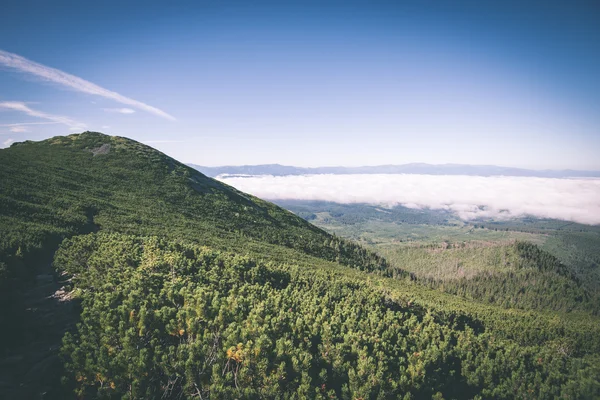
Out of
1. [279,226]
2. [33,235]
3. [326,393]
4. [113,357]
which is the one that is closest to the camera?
[113,357]

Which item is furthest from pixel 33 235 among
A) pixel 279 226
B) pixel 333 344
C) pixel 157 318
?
pixel 279 226

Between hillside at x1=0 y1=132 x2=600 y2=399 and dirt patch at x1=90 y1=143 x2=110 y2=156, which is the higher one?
dirt patch at x1=90 y1=143 x2=110 y2=156

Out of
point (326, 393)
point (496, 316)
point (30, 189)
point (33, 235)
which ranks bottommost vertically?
point (496, 316)

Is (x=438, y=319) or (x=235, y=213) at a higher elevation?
(x=235, y=213)

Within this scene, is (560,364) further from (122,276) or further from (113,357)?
(122,276)

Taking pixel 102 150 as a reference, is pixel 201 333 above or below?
below

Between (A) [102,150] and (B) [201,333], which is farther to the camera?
(A) [102,150]

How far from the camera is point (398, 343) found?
42.8m

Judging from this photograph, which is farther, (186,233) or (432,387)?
(186,233)

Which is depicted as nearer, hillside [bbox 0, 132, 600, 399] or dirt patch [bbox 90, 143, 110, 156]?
hillside [bbox 0, 132, 600, 399]

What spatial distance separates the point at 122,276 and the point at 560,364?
74192 millimetres

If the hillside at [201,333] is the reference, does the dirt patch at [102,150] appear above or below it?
above

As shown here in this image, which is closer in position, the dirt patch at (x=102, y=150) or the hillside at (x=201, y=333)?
the hillside at (x=201, y=333)

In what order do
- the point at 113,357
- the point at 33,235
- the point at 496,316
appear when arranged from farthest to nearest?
Answer: 1. the point at 496,316
2. the point at 33,235
3. the point at 113,357
